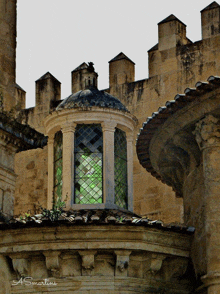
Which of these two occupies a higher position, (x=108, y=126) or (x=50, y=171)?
(x=108, y=126)

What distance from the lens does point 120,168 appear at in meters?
18.0

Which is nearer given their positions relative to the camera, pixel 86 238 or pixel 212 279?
pixel 212 279

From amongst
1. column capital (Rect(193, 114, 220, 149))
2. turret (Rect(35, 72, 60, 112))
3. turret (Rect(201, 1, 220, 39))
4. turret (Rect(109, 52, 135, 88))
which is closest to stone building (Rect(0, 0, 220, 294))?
column capital (Rect(193, 114, 220, 149))

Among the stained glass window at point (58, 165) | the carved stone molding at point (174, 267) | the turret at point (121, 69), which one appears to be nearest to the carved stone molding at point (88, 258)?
the carved stone molding at point (174, 267)

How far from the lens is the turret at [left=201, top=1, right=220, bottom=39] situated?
23.8 meters

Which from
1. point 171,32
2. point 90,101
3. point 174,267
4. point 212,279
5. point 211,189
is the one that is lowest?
point 212,279

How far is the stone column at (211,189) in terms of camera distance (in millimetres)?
13977

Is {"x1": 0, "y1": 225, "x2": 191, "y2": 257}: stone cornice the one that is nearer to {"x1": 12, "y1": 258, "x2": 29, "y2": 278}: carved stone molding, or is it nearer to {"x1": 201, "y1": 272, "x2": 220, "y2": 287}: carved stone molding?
{"x1": 12, "y1": 258, "x2": 29, "y2": 278}: carved stone molding

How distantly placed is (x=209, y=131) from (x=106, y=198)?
3.29 meters

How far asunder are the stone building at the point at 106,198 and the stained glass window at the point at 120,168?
24 mm

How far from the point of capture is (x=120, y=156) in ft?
59.2

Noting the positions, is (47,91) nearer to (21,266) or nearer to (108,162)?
(108,162)

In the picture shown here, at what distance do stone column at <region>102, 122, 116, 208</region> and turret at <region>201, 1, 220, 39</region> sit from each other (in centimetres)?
724

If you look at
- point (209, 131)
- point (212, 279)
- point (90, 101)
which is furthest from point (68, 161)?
point (212, 279)
